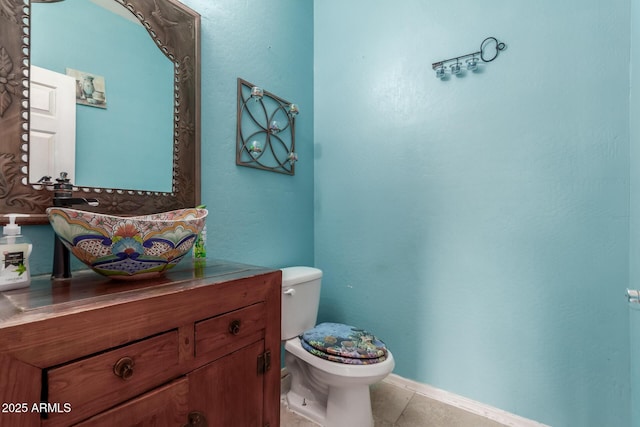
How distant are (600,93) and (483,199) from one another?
0.60 meters

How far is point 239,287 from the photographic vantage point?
30.6 inches

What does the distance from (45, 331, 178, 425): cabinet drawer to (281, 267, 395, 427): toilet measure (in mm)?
734

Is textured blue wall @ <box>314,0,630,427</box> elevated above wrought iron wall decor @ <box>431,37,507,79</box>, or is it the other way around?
wrought iron wall decor @ <box>431,37,507,79</box>

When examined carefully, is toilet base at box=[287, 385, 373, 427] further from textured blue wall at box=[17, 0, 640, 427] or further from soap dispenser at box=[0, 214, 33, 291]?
soap dispenser at box=[0, 214, 33, 291]

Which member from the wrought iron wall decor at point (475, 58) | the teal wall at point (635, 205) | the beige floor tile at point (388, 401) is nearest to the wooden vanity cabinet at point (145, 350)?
the beige floor tile at point (388, 401)

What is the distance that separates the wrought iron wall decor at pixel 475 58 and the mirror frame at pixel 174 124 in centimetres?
120

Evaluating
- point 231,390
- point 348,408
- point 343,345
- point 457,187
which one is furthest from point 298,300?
point 457,187

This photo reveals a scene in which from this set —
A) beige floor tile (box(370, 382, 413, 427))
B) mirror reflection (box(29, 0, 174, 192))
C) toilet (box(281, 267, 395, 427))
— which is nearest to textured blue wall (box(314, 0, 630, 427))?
beige floor tile (box(370, 382, 413, 427))

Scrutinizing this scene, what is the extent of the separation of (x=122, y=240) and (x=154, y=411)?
0.38 m

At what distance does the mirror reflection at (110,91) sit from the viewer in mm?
837

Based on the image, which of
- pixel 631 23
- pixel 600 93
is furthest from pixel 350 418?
pixel 631 23

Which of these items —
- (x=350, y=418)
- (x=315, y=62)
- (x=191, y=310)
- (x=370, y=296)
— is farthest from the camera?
(x=315, y=62)

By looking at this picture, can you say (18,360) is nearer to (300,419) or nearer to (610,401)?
(300,419)

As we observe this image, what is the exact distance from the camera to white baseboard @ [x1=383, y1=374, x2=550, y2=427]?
1.30 metres
